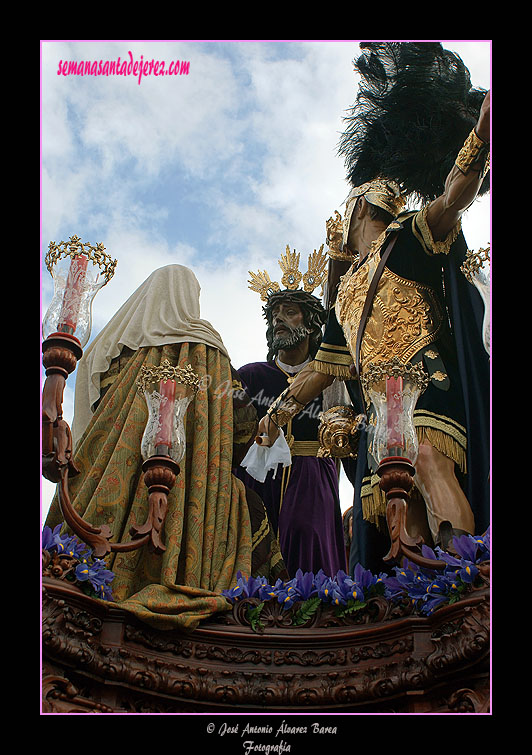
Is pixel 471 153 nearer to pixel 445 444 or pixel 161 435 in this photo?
pixel 445 444

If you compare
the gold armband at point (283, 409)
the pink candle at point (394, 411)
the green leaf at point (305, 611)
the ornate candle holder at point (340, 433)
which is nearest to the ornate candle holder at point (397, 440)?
the pink candle at point (394, 411)

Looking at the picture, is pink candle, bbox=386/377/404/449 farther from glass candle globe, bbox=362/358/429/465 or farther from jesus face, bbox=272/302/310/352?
jesus face, bbox=272/302/310/352

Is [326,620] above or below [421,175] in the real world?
below

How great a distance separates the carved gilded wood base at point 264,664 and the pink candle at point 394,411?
0.60 metres

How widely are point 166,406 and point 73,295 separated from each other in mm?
549

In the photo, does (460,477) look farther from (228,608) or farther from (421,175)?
(421,175)

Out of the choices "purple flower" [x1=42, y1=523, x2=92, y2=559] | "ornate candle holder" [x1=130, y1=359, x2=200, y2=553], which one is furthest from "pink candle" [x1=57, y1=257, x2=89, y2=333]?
"purple flower" [x1=42, y1=523, x2=92, y2=559]

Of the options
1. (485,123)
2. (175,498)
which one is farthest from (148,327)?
(485,123)

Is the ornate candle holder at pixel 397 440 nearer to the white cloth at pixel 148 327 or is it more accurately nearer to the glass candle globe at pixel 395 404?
the glass candle globe at pixel 395 404

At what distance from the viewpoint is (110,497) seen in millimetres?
4539

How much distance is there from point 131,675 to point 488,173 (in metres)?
2.50

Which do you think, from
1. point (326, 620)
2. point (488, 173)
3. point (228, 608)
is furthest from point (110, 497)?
point (488, 173)

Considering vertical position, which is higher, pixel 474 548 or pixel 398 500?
pixel 398 500

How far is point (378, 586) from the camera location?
4.26m
